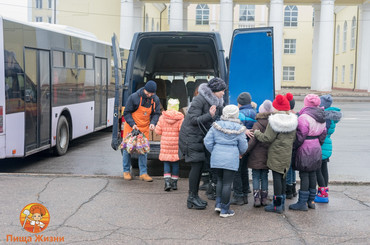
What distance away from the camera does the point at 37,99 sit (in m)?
9.62

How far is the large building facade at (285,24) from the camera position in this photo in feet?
138

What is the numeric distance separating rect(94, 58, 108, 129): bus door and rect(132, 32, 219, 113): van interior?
2.64 meters

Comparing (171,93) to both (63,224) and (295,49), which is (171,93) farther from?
(295,49)

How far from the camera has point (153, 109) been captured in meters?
7.99

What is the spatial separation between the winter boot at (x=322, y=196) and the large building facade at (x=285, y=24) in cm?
3366

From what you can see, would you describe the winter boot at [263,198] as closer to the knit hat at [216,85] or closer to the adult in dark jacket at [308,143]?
the adult in dark jacket at [308,143]

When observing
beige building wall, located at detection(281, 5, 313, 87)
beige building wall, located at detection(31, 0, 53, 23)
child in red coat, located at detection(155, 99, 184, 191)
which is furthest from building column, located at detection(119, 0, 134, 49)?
child in red coat, located at detection(155, 99, 184, 191)

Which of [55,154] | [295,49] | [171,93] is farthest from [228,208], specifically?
[295,49]

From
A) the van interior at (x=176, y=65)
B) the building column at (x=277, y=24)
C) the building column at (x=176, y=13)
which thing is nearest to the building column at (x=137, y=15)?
the building column at (x=176, y=13)

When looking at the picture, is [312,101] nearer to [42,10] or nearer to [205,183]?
[205,183]

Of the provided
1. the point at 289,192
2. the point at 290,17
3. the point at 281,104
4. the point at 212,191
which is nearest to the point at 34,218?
the point at 212,191

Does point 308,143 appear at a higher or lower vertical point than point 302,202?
higher

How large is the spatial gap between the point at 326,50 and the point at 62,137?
34.4 m

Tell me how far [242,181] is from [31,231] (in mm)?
2936
